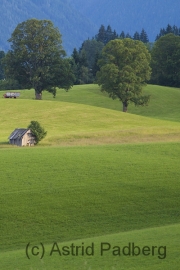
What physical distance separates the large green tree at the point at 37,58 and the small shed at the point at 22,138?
1493 inches

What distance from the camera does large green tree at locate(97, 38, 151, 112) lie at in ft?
243

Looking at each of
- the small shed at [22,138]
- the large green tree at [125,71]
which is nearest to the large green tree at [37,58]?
the large green tree at [125,71]

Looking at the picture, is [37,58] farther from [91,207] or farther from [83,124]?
[91,207]

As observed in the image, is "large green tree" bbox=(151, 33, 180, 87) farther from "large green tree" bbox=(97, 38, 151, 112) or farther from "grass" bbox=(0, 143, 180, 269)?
"grass" bbox=(0, 143, 180, 269)

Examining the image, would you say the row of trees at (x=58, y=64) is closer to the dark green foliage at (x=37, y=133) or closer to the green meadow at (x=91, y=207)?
the dark green foliage at (x=37, y=133)

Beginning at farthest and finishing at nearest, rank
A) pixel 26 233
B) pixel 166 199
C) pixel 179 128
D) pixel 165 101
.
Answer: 1. pixel 165 101
2. pixel 179 128
3. pixel 166 199
4. pixel 26 233

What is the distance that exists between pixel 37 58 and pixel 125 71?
14559 millimetres

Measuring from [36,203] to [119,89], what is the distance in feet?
173

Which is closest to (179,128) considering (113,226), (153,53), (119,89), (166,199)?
(119,89)

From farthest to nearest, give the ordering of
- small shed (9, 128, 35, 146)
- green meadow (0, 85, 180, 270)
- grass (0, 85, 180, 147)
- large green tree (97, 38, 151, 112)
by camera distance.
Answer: large green tree (97, 38, 151, 112)
grass (0, 85, 180, 147)
small shed (9, 128, 35, 146)
green meadow (0, 85, 180, 270)

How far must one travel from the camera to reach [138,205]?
22.6 metres

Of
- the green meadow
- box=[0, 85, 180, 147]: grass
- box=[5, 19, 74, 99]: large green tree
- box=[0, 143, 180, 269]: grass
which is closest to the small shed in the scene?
box=[0, 85, 180, 147]: grass

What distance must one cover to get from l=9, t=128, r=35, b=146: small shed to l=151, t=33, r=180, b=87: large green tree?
71597mm

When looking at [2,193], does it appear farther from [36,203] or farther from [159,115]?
[159,115]
